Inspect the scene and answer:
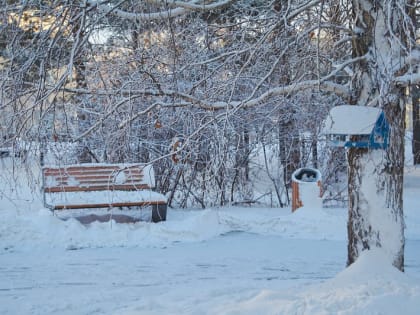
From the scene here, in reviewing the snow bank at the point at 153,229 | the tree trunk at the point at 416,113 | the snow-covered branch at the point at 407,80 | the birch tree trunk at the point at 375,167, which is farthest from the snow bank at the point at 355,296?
the snow bank at the point at 153,229

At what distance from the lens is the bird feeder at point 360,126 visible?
14.6ft

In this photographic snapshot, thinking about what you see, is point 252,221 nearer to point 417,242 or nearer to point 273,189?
point 417,242

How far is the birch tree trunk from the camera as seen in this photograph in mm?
4773

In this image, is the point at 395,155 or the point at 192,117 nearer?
the point at 395,155

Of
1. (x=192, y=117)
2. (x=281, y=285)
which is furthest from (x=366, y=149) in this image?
(x=192, y=117)

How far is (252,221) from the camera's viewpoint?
30.4ft

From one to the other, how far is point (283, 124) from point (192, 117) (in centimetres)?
580

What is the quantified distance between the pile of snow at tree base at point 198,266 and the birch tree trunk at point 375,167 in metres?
0.22

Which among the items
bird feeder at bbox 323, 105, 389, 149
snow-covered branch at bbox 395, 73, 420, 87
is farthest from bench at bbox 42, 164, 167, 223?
snow-covered branch at bbox 395, 73, 420, 87

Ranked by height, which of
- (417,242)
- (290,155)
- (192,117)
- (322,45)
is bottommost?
(417,242)

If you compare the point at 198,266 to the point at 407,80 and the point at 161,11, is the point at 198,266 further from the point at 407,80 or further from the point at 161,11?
the point at 407,80

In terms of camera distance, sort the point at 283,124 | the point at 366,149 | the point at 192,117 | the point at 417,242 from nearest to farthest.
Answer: the point at 366,149 → the point at 192,117 → the point at 417,242 → the point at 283,124

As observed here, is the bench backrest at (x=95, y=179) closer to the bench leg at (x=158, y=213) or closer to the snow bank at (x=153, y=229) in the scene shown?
the bench leg at (x=158, y=213)

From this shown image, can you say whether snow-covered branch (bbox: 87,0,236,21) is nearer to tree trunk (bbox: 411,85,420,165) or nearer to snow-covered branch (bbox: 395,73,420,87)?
snow-covered branch (bbox: 395,73,420,87)
